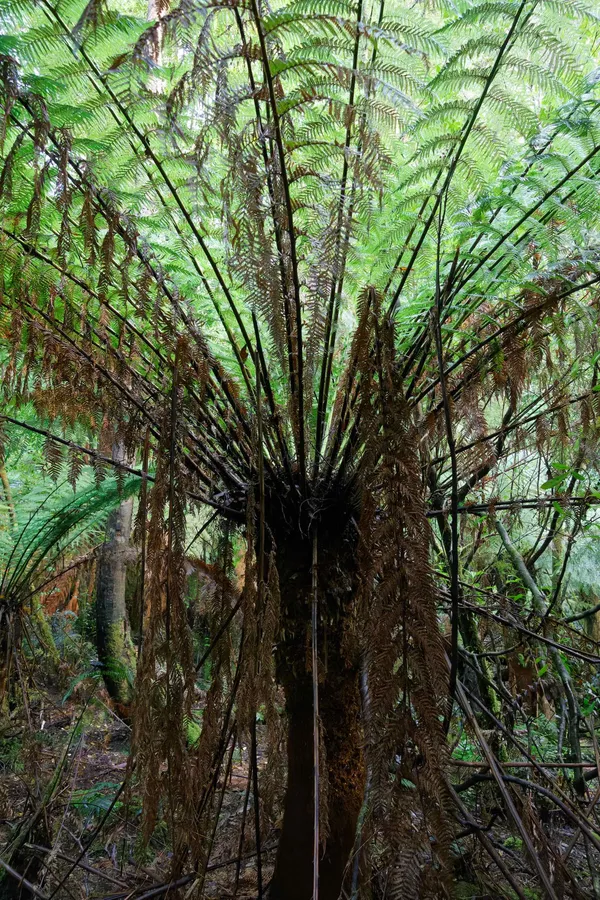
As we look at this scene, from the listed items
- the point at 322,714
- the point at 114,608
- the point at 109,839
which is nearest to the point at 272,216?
the point at 322,714

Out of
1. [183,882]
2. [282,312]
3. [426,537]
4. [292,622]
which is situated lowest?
[183,882]

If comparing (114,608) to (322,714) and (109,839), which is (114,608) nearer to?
(109,839)

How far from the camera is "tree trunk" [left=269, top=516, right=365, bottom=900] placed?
1.37 meters

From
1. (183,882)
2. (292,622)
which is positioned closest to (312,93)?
(292,622)

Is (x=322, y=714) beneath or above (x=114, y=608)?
beneath

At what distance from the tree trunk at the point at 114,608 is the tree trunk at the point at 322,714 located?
241cm

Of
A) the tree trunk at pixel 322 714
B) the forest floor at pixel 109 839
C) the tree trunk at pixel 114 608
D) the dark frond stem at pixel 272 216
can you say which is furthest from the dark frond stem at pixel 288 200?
the tree trunk at pixel 114 608

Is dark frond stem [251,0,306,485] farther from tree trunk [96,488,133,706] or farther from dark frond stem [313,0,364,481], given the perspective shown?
tree trunk [96,488,133,706]

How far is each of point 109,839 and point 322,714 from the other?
2.90 feet

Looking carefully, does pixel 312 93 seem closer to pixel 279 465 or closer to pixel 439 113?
pixel 439 113

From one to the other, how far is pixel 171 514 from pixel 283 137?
78 cm

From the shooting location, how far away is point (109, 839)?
5.62ft

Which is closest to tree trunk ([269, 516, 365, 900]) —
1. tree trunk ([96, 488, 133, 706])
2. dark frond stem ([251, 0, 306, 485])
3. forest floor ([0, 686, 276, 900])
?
forest floor ([0, 686, 276, 900])

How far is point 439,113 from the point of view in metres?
1.31
